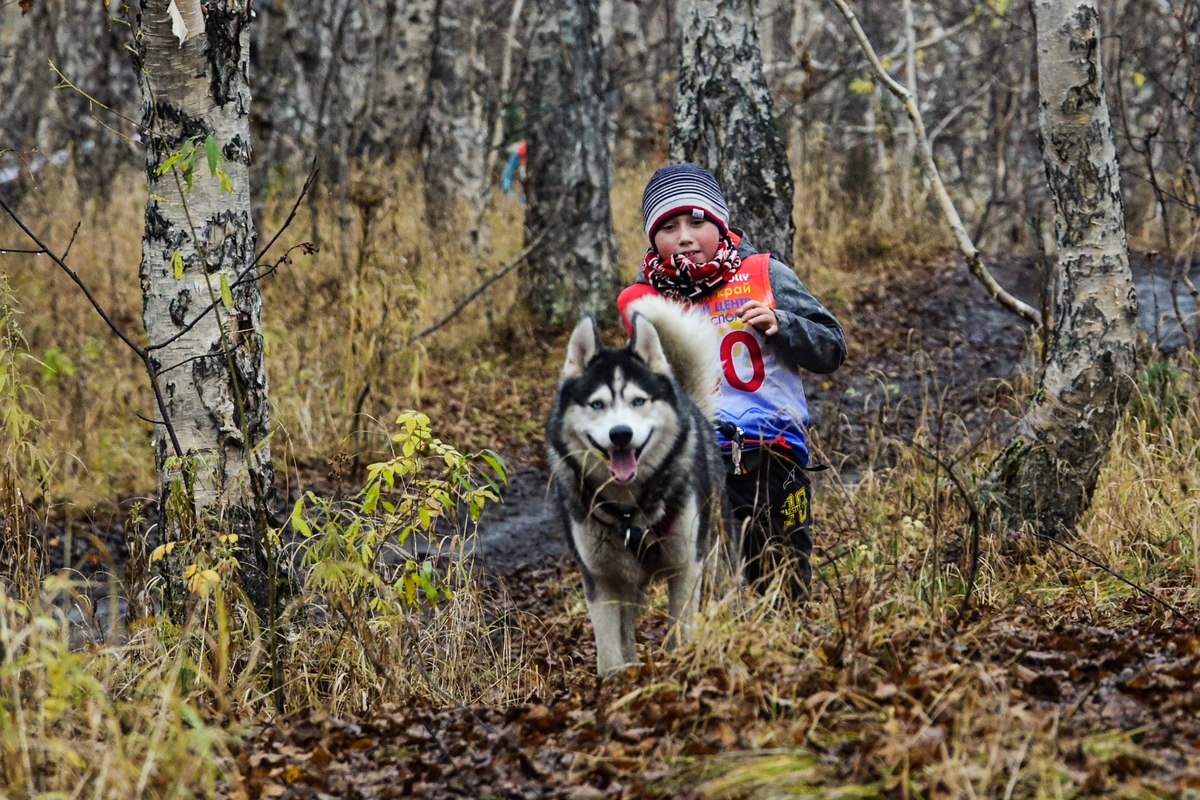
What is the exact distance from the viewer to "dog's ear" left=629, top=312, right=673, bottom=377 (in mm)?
3826

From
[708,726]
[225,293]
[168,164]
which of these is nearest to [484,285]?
[225,293]

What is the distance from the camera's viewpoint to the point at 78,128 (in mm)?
14938

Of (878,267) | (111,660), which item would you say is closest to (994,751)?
(111,660)

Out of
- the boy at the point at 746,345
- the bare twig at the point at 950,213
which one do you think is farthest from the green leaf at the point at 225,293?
the bare twig at the point at 950,213

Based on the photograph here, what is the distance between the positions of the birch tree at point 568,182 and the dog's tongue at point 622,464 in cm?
624

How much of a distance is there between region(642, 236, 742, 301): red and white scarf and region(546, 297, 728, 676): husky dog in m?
0.27

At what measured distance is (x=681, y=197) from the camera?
4195 mm

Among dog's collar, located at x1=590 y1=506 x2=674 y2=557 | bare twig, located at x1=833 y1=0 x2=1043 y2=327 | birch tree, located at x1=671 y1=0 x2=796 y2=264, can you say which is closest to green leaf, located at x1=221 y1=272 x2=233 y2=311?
dog's collar, located at x1=590 y1=506 x2=674 y2=557

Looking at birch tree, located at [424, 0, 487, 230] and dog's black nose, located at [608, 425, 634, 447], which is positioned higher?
birch tree, located at [424, 0, 487, 230]

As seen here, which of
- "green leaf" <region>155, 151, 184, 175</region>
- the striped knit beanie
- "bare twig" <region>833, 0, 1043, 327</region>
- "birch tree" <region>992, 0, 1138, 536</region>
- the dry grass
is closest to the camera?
the dry grass

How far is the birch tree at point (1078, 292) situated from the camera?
4812 mm

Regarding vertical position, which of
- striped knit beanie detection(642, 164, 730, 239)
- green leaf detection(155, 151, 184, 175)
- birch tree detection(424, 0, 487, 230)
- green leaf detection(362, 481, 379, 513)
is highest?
birch tree detection(424, 0, 487, 230)

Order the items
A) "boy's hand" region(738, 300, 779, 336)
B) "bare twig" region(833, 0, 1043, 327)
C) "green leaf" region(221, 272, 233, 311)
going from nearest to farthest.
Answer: "green leaf" region(221, 272, 233, 311), "boy's hand" region(738, 300, 779, 336), "bare twig" region(833, 0, 1043, 327)

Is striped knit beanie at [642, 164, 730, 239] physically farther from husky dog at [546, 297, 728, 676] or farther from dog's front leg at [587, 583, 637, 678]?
dog's front leg at [587, 583, 637, 678]
